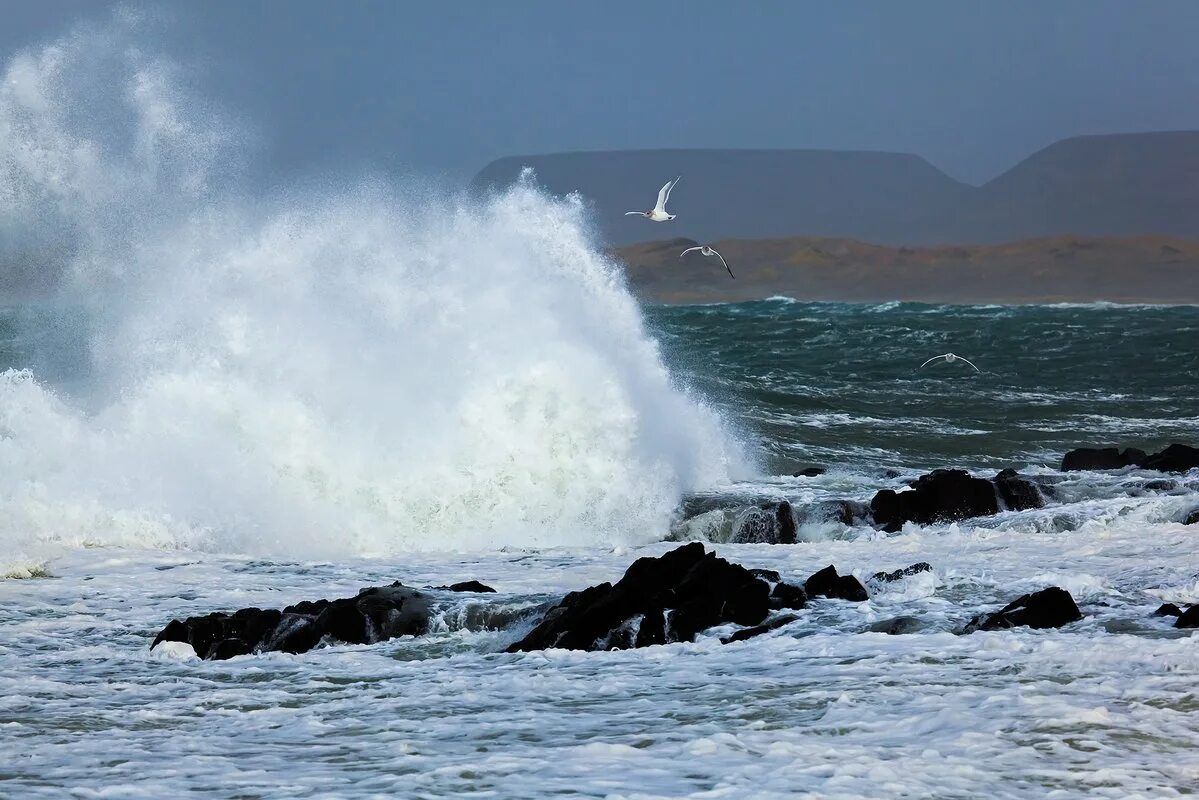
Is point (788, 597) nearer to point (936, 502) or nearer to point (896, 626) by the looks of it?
point (896, 626)

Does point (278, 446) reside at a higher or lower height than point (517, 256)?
lower

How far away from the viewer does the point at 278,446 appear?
55.0 ft

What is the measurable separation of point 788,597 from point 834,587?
0.45 metres

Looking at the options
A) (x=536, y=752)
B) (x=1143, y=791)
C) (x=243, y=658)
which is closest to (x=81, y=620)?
(x=243, y=658)

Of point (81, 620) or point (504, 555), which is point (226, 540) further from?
point (81, 620)

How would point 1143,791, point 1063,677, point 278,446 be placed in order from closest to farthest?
1. point 1143,791
2. point 1063,677
3. point 278,446

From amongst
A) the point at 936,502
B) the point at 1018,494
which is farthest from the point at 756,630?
the point at 1018,494

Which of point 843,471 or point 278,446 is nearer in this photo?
point 278,446

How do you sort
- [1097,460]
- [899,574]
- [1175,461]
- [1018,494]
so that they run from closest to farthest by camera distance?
1. [899,574]
2. [1018,494]
3. [1175,461]
4. [1097,460]

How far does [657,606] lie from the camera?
363 inches

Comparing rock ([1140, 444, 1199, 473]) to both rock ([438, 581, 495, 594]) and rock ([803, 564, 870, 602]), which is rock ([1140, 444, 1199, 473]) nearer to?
rock ([803, 564, 870, 602])

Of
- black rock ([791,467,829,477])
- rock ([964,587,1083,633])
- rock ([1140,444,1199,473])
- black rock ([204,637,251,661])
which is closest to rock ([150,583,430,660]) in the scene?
black rock ([204,637,251,661])

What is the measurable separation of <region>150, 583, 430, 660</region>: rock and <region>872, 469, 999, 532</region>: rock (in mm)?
6210

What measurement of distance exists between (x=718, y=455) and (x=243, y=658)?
11214mm
